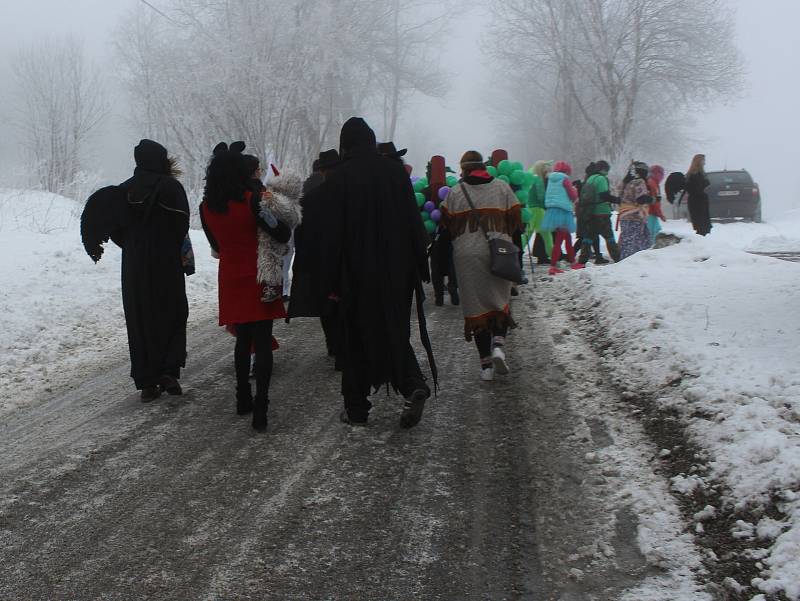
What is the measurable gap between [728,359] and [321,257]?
2.77 meters

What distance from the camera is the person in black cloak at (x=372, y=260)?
4852 mm

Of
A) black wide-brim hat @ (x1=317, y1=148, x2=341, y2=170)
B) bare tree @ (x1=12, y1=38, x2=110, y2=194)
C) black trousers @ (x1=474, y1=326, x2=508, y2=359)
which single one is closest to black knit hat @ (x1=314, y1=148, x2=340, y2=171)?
black wide-brim hat @ (x1=317, y1=148, x2=341, y2=170)

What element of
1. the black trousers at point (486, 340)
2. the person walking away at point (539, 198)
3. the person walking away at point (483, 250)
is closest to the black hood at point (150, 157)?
the person walking away at point (483, 250)

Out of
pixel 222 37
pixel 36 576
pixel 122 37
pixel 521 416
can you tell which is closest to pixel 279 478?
pixel 36 576

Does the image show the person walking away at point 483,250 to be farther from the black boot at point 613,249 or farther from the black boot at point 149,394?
the black boot at point 613,249

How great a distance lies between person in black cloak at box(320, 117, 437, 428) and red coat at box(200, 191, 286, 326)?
1.67ft

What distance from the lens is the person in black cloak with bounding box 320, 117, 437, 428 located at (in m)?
4.85

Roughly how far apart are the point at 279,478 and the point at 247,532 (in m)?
0.65

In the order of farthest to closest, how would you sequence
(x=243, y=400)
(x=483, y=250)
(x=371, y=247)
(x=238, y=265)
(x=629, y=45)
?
(x=629, y=45)
(x=483, y=250)
(x=243, y=400)
(x=238, y=265)
(x=371, y=247)

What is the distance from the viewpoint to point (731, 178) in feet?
75.7

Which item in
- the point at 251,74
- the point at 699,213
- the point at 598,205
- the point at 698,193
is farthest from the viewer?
the point at 251,74

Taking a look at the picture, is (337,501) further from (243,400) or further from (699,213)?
→ (699,213)

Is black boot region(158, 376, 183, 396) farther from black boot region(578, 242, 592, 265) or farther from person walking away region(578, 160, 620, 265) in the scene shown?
black boot region(578, 242, 592, 265)

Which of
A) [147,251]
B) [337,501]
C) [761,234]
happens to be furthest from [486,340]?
[761,234]
